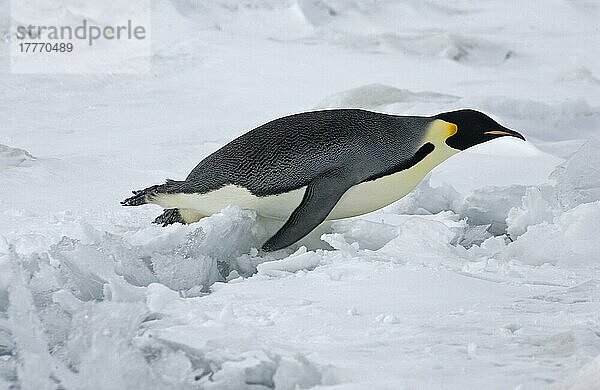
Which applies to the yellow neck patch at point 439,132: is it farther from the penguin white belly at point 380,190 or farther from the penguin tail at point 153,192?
the penguin tail at point 153,192

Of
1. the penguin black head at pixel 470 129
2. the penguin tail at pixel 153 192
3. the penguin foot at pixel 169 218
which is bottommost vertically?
the penguin foot at pixel 169 218

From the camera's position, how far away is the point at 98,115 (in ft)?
16.1

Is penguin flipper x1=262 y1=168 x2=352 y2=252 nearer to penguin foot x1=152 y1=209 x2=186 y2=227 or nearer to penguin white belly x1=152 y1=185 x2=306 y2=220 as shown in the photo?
penguin white belly x1=152 y1=185 x2=306 y2=220

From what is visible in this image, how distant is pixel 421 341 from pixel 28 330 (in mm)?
674

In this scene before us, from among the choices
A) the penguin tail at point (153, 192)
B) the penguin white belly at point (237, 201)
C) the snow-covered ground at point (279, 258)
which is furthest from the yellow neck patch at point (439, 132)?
the penguin tail at point (153, 192)

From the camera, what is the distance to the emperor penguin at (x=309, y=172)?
8.67ft

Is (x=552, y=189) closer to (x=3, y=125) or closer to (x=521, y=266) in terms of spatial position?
(x=521, y=266)

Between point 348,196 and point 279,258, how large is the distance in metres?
0.31

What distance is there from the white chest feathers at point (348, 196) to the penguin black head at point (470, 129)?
0.8 inches

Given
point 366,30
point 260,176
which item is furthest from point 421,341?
point 366,30

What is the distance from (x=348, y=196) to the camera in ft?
8.98

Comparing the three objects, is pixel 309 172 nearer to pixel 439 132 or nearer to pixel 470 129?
pixel 439 132

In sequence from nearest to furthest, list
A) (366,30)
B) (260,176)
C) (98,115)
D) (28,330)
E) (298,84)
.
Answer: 1. (28,330)
2. (260,176)
3. (98,115)
4. (298,84)
5. (366,30)

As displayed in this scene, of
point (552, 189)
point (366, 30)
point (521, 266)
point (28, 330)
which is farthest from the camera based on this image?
point (366, 30)
